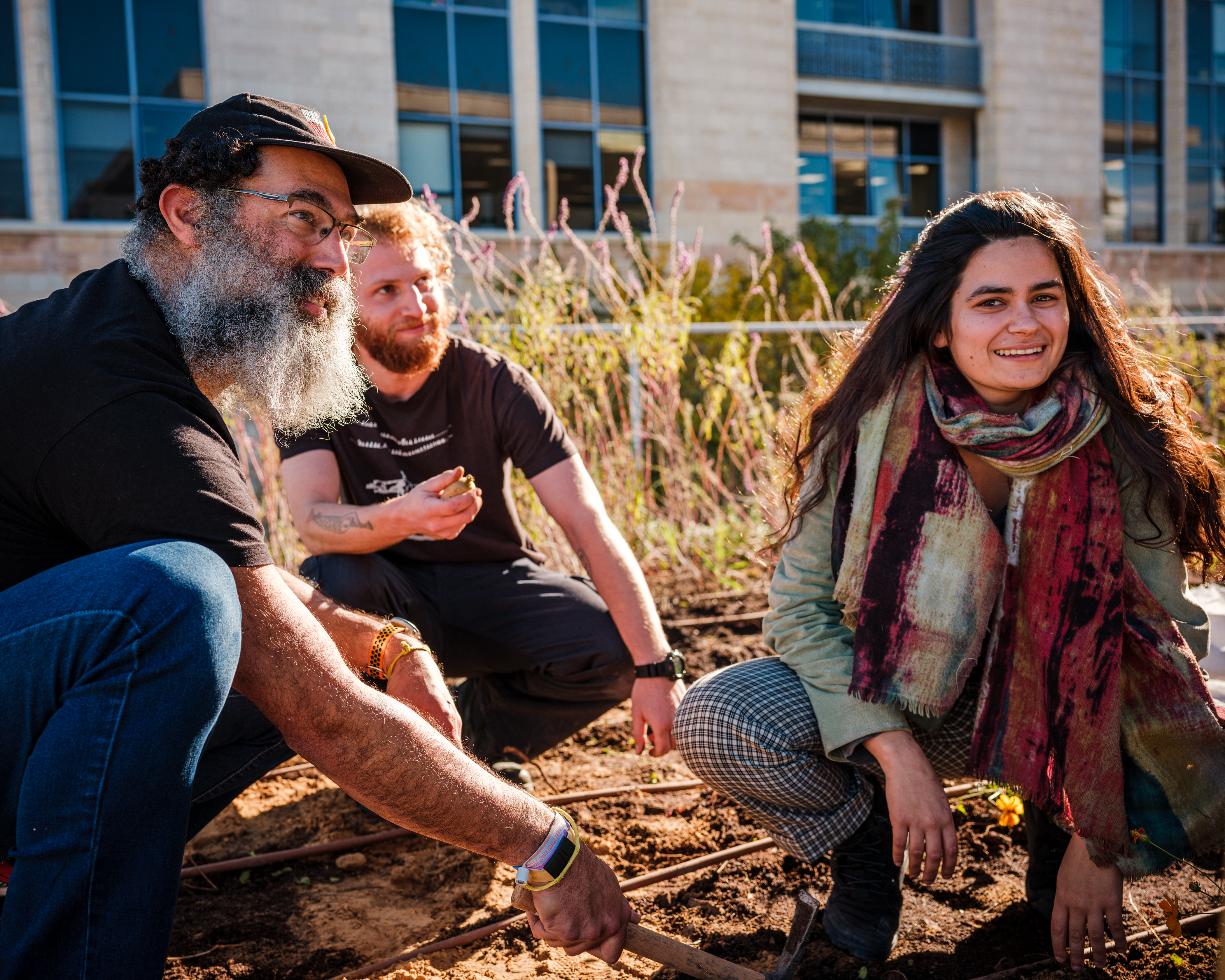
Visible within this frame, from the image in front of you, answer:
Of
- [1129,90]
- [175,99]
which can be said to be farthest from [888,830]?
[1129,90]

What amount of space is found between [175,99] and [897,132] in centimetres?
1365

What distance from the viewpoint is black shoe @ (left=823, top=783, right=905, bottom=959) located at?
1846 millimetres

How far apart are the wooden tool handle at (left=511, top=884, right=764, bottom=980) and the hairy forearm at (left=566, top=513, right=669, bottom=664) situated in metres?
0.79

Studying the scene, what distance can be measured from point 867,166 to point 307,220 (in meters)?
19.0

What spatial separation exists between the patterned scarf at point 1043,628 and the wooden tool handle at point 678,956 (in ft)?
1.81

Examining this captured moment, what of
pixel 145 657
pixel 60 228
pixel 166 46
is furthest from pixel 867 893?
pixel 166 46

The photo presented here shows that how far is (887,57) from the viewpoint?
1820 cm

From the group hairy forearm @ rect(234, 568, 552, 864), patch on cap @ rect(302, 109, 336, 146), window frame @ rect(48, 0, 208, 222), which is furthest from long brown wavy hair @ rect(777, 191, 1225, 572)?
window frame @ rect(48, 0, 208, 222)

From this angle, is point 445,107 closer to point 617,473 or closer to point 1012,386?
point 617,473

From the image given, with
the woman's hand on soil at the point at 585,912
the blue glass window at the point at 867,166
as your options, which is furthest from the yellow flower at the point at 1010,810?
the blue glass window at the point at 867,166

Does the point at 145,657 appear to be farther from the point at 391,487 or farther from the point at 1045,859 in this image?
the point at 1045,859

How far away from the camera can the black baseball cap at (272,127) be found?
1717 millimetres

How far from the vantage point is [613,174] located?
15641 mm

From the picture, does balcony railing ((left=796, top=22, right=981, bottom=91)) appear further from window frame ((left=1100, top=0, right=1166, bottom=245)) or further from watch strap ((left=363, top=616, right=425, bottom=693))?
watch strap ((left=363, top=616, right=425, bottom=693))
